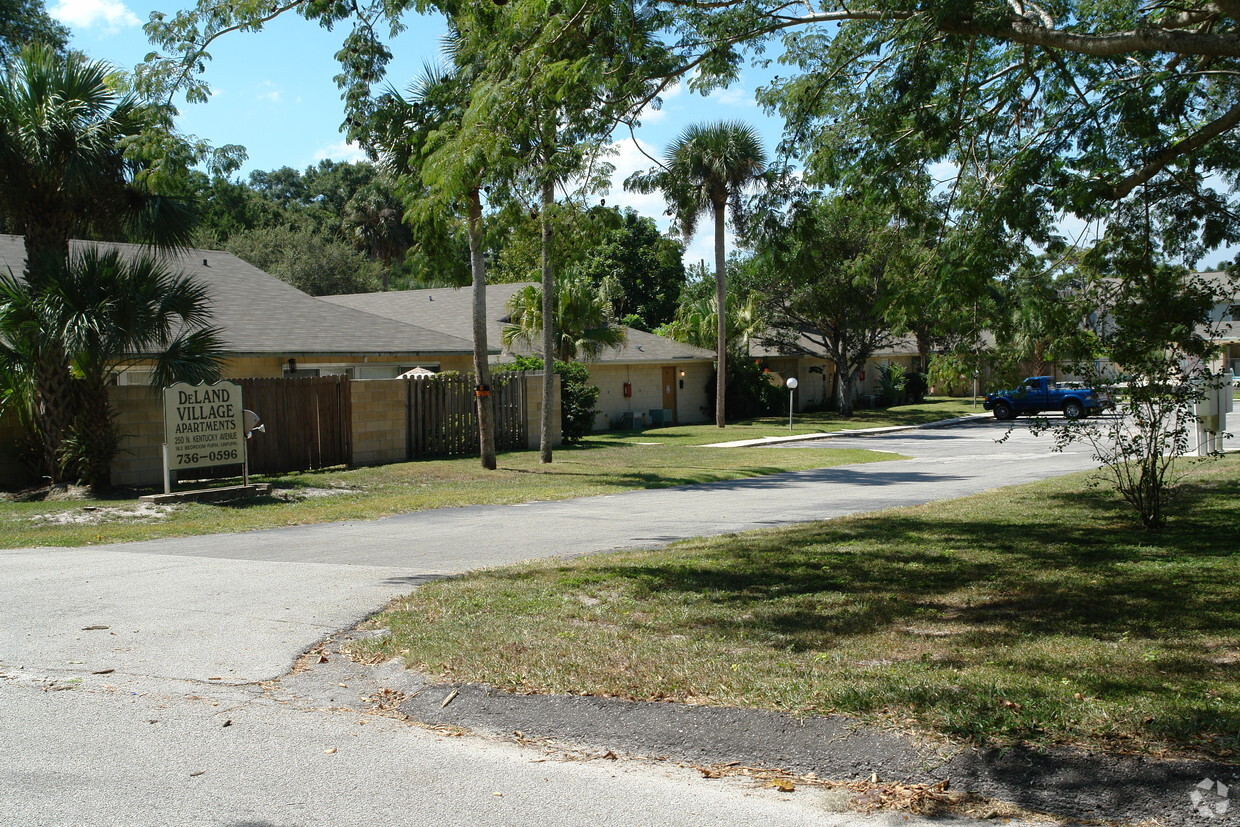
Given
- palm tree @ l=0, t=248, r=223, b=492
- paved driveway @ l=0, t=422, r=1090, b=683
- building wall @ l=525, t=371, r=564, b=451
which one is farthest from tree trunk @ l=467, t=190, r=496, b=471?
palm tree @ l=0, t=248, r=223, b=492

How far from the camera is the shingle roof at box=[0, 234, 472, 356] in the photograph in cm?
2203

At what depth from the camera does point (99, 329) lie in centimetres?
1452

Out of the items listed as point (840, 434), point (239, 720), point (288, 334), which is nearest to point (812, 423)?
point (840, 434)

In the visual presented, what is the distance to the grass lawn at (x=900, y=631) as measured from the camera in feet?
16.9

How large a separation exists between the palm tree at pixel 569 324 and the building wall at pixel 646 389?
7.87 ft

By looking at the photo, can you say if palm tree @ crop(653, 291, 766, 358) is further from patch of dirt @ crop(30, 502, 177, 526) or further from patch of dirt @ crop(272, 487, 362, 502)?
patch of dirt @ crop(30, 502, 177, 526)

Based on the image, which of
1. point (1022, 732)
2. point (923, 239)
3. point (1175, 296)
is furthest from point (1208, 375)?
point (1022, 732)

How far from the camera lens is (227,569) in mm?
9703

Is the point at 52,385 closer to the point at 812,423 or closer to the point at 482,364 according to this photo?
the point at 482,364

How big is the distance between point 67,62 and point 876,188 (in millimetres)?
12257

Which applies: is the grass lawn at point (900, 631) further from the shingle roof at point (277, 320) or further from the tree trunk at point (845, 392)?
the tree trunk at point (845, 392)

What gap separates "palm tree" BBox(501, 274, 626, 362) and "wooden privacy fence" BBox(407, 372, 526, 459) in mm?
5688

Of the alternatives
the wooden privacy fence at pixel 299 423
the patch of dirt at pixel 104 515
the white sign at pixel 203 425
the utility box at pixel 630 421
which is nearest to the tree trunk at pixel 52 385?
the white sign at pixel 203 425

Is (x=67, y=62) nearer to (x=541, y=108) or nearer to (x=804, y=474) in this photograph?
(x=541, y=108)
